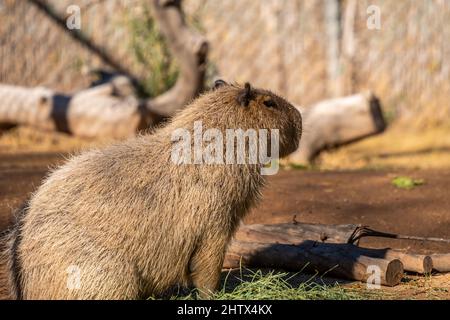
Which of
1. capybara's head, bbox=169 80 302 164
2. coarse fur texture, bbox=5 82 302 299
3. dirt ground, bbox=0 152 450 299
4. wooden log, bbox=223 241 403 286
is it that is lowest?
dirt ground, bbox=0 152 450 299

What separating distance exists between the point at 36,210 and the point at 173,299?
948 mm

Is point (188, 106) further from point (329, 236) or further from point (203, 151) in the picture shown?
point (329, 236)

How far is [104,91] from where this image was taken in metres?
10.1

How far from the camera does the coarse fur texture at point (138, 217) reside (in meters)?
3.89

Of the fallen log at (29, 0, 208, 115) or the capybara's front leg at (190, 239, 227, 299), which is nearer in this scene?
the capybara's front leg at (190, 239, 227, 299)

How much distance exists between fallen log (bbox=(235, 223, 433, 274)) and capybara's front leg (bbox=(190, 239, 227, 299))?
3.63 ft

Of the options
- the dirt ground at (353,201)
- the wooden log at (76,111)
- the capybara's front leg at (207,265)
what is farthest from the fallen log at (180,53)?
the capybara's front leg at (207,265)

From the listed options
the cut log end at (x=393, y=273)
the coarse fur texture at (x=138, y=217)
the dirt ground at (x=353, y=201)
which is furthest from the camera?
the dirt ground at (x=353, y=201)

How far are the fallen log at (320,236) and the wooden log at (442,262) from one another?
0.08 m

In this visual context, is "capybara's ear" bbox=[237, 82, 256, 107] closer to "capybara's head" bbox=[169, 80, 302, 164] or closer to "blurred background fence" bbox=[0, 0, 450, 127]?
"capybara's head" bbox=[169, 80, 302, 164]

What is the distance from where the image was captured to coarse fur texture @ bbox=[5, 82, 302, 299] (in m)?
3.89

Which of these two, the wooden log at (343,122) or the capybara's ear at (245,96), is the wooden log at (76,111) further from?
the capybara's ear at (245,96)

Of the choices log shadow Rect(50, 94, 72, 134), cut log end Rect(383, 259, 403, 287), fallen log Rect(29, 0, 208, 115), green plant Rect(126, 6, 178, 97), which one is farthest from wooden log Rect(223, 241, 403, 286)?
green plant Rect(126, 6, 178, 97)

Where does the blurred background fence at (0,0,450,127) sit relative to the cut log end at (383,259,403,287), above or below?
above
